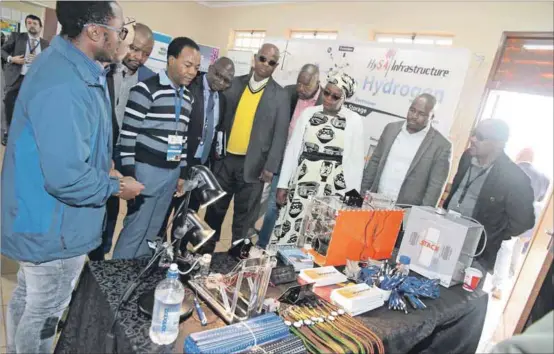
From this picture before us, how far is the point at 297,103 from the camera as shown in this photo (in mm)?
2850

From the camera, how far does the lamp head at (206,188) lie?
107cm

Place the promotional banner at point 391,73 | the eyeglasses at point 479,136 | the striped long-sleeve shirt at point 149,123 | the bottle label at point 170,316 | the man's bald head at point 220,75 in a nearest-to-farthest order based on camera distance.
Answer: the bottle label at point 170,316, the striped long-sleeve shirt at point 149,123, the eyeglasses at point 479,136, the man's bald head at point 220,75, the promotional banner at point 391,73

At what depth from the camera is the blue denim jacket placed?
3.13ft

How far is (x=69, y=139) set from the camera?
0.97m

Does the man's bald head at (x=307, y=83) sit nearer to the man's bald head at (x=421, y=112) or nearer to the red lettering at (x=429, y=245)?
the man's bald head at (x=421, y=112)

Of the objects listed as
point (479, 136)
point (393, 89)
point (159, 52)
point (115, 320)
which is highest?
point (159, 52)

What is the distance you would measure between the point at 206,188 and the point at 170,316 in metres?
0.38

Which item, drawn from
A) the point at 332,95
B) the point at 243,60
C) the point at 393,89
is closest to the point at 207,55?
the point at 243,60

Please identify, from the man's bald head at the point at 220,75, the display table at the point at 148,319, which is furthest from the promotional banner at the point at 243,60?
the display table at the point at 148,319

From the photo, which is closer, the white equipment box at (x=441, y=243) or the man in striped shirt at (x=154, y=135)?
the white equipment box at (x=441, y=243)

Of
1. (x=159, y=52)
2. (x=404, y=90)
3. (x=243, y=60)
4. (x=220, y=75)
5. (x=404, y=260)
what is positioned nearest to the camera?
(x=404, y=260)

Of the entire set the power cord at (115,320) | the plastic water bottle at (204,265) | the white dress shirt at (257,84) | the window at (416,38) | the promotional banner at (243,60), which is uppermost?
the window at (416,38)

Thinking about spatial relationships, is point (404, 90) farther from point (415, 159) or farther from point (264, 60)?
point (264, 60)

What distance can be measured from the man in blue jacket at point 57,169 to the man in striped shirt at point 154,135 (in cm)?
54
